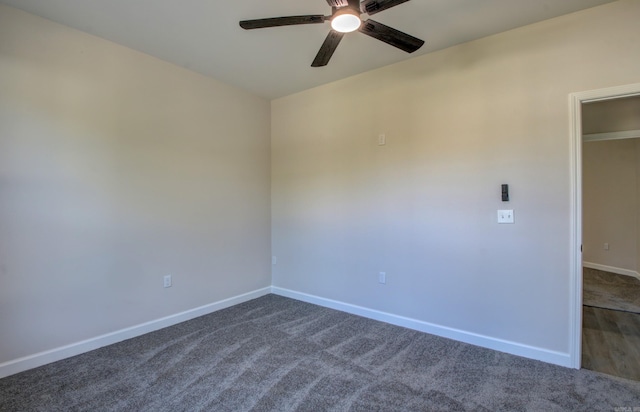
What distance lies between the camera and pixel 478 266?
2711mm

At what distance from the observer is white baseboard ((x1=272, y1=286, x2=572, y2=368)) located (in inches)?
94.4

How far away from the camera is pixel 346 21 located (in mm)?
1693

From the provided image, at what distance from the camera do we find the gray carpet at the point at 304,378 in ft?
6.23

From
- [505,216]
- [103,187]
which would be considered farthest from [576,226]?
[103,187]

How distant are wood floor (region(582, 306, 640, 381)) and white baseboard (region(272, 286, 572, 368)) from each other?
23 cm

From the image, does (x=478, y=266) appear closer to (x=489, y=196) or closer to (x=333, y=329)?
(x=489, y=196)

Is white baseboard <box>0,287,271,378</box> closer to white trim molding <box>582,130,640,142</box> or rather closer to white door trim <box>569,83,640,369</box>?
white door trim <box>569,83,640,369</box>

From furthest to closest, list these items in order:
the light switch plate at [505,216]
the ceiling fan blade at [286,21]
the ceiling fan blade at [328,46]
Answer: the light switch plate at [505,216]
the ceiling fan blade at [328,46]
the ceiling fan blade at [286,21]

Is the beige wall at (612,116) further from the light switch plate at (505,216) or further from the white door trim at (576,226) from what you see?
the light switch plate at (505,216)

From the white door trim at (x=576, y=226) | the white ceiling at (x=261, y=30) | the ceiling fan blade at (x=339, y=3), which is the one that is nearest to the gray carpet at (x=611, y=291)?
the white door trim at (x=576, y=226)

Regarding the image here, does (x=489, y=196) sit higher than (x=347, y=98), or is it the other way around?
(x=347, y=98)

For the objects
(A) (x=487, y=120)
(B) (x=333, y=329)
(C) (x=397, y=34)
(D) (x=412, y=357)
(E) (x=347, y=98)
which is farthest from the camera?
(E) (x=347, y=98)

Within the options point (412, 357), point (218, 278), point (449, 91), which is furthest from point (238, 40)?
point (412, 357)

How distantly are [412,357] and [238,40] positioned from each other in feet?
10.2
